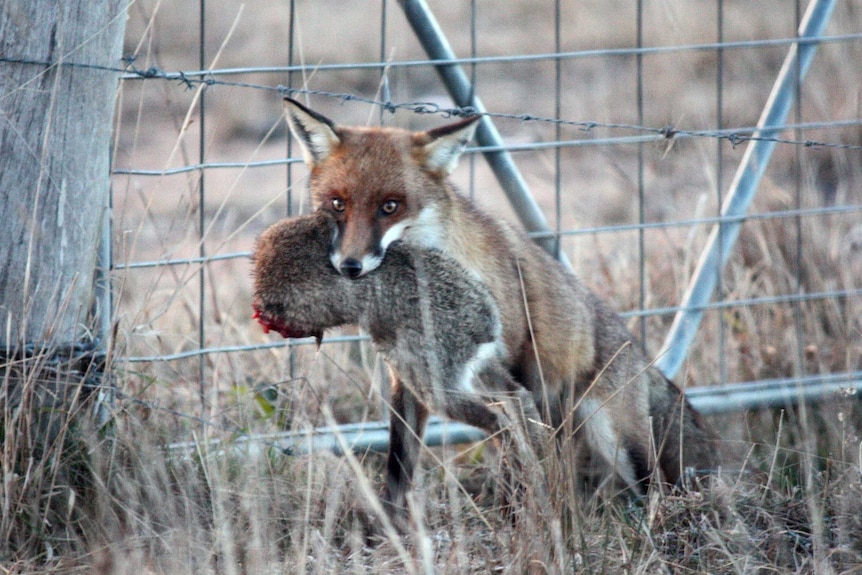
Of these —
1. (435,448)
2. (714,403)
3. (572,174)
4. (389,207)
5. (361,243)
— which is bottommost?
(435,448)

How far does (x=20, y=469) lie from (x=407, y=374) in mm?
1364

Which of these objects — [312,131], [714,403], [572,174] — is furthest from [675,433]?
[572,174]

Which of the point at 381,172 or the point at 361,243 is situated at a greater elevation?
the point at 381,172

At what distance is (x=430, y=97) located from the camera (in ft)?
36.0

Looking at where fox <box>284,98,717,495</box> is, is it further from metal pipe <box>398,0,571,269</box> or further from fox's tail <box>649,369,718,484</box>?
metal pipe <box>398,0,571,269</box>

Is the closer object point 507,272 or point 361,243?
point 361,243

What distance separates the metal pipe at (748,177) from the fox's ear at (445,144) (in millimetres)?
1547

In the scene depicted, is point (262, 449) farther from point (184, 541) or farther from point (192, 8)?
point (192, 8)

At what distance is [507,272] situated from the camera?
14.1 feet

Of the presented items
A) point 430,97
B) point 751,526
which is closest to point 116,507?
point 751,526

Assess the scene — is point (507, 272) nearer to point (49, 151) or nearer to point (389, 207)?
point (389, 207)

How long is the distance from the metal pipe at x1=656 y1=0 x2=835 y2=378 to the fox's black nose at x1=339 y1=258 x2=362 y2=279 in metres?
2.11

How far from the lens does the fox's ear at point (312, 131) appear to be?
13.6ft

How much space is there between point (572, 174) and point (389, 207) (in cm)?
582
